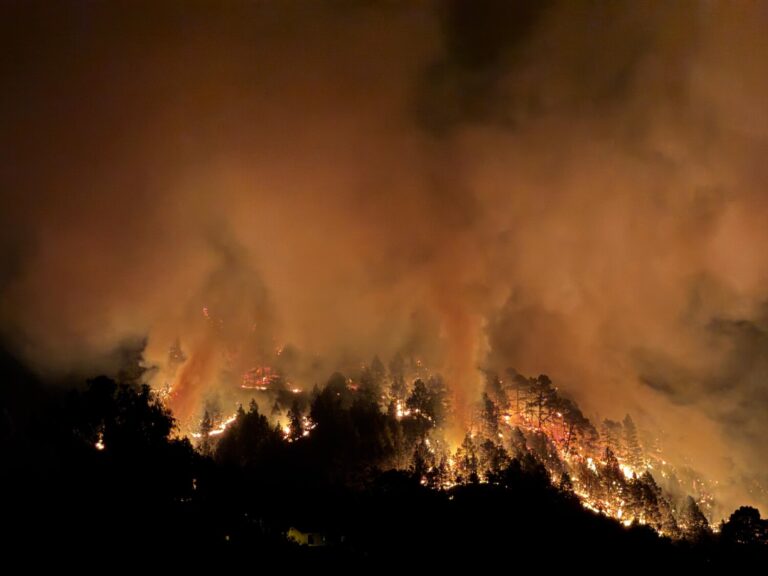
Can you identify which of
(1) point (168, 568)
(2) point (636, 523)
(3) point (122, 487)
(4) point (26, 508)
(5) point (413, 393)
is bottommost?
(1) point (168, 568)

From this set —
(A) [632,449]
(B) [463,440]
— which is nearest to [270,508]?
(B) [463,440]

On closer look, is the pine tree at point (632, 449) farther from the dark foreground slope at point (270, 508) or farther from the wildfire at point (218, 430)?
the wildfire at point (218, 430)


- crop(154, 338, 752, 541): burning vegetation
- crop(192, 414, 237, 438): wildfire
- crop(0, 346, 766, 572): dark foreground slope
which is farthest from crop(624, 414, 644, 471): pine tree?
crop(192, 414, 237, 438): wildfire

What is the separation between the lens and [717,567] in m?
49.9

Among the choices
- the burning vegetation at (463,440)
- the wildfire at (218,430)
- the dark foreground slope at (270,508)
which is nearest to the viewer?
the dark foreground slope at (270,508)

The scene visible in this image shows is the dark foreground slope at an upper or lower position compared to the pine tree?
lower

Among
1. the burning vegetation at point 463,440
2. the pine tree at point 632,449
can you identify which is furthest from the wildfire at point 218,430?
the pine tree at point 632,449

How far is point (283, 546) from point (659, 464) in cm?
9919

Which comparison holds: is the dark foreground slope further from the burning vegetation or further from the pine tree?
the pine tree

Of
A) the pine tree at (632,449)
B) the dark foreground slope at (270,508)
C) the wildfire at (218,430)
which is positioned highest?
the pine tree at (632,449)

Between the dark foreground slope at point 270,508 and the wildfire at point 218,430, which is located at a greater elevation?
the wildfire at point 218,430

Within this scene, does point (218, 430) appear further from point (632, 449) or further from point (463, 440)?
point (632, 449)

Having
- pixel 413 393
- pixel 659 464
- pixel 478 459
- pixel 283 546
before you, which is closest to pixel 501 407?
pixel 413 393

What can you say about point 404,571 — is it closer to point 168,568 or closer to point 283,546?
point 283,546
